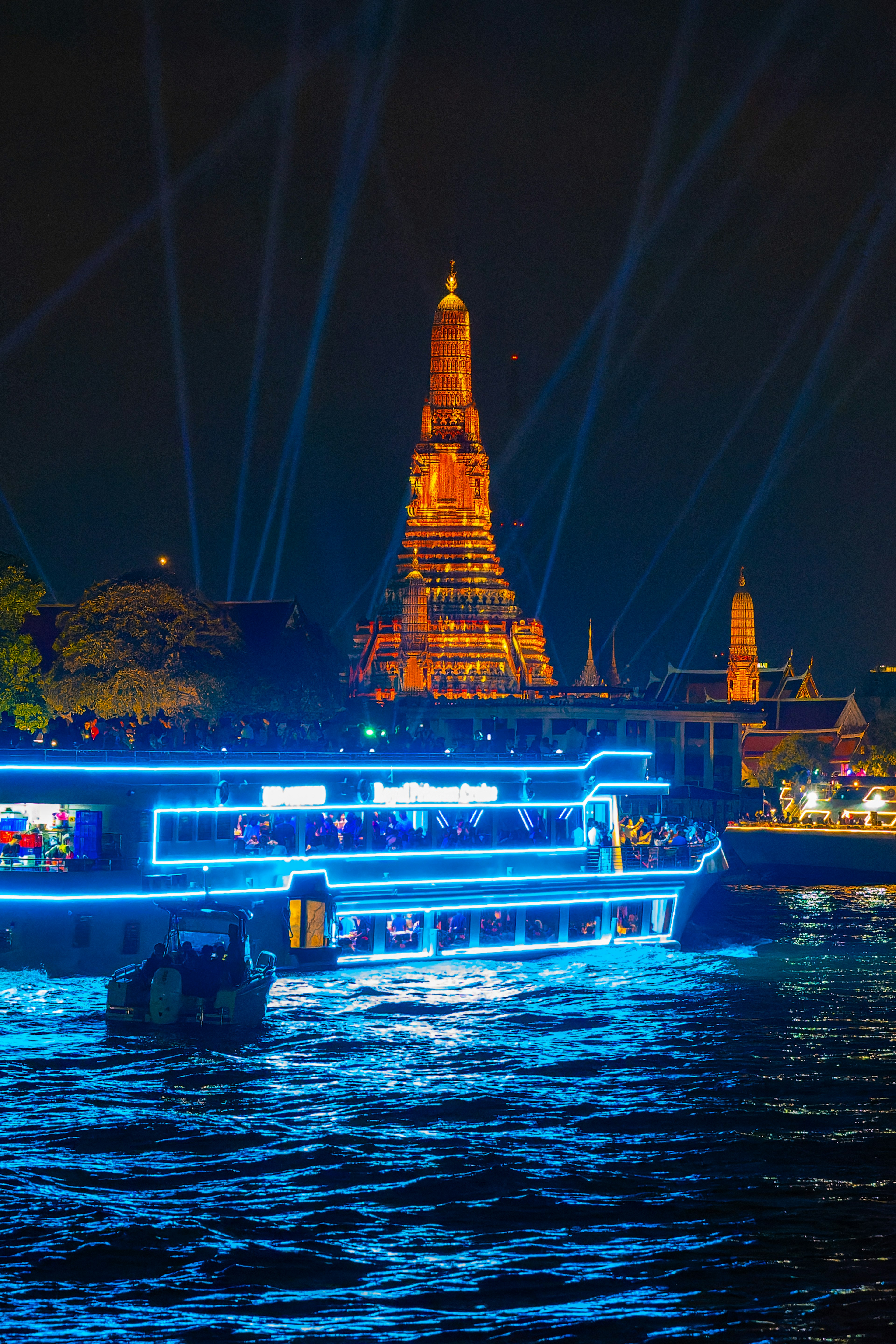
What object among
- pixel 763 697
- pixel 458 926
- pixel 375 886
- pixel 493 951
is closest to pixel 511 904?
pixel 493 951

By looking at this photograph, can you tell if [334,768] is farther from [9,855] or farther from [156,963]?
[156,963]

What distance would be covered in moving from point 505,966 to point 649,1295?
2402cm

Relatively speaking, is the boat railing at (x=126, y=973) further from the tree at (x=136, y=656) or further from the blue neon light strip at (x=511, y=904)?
the tree at (x=136, y=656)

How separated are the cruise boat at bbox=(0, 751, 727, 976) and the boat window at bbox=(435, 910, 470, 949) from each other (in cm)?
5

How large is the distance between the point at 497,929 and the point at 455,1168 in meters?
19.7

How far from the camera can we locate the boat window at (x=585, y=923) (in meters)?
48.0

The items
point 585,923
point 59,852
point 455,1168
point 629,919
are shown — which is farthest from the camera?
point 629,919

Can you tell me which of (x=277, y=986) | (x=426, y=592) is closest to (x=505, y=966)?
(x=277, y=986)

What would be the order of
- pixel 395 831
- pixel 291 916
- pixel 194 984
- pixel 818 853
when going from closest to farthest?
pixel 194 984
pixel 291 916
pixel 395 831
pixel 818 853

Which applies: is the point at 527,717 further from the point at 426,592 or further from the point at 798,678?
the point at 798,678

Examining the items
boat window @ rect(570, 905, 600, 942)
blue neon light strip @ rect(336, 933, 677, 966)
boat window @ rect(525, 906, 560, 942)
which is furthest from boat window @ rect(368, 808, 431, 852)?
boat window @ rect(570, 905, 600, 942)

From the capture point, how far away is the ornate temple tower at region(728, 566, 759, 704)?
549ft

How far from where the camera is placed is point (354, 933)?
44.4 meters

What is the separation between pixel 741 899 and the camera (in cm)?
7419
